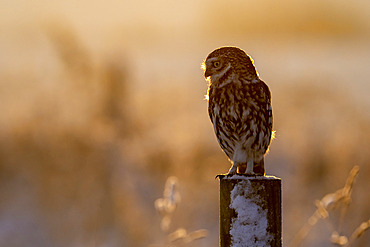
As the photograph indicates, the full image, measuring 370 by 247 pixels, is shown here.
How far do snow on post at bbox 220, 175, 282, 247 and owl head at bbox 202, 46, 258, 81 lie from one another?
1.15 m

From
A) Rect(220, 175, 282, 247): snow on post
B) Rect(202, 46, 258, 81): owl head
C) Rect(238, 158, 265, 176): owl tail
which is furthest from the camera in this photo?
Rect(238, 158, 265, 176): owl tail

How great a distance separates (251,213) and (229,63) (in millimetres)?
1235

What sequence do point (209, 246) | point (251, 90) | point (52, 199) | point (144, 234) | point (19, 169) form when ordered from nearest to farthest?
point (251, 90) < point (144, 234) < point (209, 246) < point (52, 199) < point (19, 169)

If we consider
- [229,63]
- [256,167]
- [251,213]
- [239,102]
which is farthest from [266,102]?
[251,213]

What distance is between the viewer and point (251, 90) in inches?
133

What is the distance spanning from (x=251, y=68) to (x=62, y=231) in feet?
13.5

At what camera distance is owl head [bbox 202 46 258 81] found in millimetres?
3369

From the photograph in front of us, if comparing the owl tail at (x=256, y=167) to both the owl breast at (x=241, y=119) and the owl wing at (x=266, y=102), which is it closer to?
the owl breast at (x=241, y=119)

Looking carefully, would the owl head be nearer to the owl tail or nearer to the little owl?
the little owl

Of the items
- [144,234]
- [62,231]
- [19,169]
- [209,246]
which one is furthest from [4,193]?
[144,234]

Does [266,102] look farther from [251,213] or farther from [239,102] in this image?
[251,213]

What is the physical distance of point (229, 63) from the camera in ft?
A: 11.1

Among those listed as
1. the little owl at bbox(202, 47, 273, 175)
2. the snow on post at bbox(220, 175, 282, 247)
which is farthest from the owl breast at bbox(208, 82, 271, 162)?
the snow on post at bbox(220, 175, 282, 247)

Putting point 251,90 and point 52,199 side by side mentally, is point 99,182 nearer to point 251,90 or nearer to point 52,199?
point 52,199
